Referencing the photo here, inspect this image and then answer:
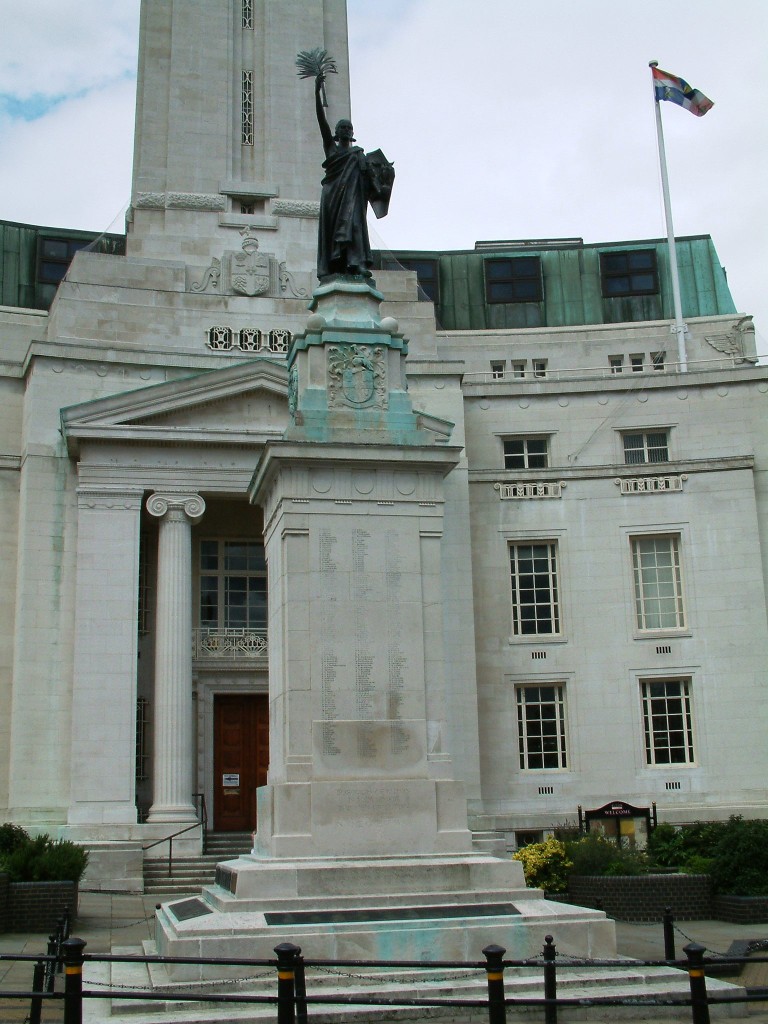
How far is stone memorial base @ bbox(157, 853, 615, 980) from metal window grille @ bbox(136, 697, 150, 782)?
19.1 meters

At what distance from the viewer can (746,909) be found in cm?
2192

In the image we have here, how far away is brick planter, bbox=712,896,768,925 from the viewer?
21922mm

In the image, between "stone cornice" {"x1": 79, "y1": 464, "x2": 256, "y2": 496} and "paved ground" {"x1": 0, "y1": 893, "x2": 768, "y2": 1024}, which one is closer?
"paved ground" {"x1": 0, "y1": 893, "x2": 768, "y2": 1024}

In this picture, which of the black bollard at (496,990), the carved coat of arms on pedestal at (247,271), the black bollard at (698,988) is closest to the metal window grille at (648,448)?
the carved coat of arms on pedestal at (247,271)

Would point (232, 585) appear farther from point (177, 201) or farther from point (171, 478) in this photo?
point (177, 201)

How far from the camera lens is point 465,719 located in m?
34.8

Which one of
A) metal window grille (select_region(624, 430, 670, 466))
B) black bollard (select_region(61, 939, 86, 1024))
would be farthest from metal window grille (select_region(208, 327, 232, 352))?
black bollard (select_region(61, 939, 86, 1024))

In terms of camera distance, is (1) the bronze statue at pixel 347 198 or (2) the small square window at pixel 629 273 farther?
(2) the small square window at pixel 629 273

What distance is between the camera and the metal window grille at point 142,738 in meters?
34.9

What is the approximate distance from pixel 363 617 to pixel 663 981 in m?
6.05

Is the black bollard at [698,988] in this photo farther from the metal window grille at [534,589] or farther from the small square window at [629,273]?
the small square window at [629,273]

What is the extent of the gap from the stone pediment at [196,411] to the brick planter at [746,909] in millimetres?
16837

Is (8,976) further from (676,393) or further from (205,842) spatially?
(676,393)

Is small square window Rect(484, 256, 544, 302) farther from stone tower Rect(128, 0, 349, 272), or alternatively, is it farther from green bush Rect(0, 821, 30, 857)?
green bush Rect(0, 821, 30, 857)
